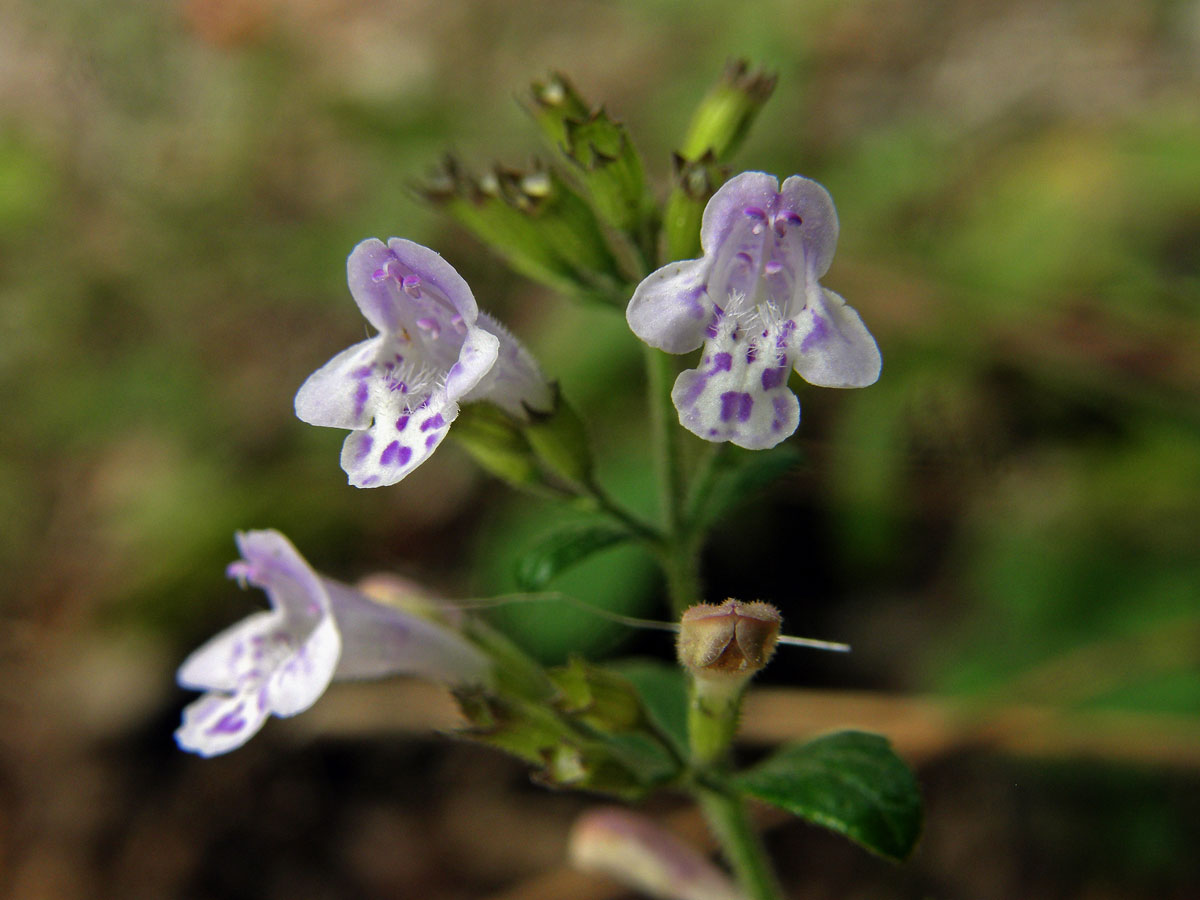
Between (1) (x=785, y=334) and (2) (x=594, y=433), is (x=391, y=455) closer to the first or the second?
(1) (x=785, y=334)

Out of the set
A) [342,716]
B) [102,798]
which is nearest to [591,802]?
[342,716]

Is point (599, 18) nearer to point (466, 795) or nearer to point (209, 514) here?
point (209, 514)

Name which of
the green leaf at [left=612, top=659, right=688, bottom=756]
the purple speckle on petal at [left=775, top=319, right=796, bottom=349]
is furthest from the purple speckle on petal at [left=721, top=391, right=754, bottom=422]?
the green leaf at [left=612, top=659, right=688, bottom=756]

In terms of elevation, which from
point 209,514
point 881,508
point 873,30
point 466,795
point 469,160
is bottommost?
point 466,795

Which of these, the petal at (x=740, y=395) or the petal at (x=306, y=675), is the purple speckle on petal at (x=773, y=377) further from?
the petal at (x=306, y=675)

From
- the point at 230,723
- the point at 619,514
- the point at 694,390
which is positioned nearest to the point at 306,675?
the point at 230,723

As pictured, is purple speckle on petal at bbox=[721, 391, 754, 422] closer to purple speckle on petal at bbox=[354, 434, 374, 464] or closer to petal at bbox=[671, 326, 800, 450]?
petal at bbox=[671, 326, 800, 450]
